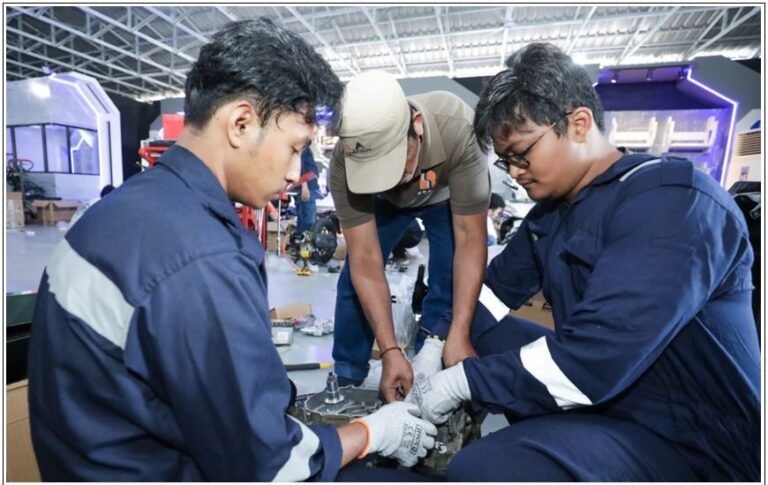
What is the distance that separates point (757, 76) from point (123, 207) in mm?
9500

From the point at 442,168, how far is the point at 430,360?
66cm

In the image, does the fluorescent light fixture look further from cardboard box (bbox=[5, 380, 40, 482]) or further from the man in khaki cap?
cardboard box (bbox=[5, 380, 40, 482])

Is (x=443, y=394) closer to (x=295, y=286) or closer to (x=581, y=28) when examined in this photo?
(x=295, y=286)

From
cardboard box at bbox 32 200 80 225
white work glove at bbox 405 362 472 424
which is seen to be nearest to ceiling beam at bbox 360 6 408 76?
white work glove at bbox 405 362 472 424

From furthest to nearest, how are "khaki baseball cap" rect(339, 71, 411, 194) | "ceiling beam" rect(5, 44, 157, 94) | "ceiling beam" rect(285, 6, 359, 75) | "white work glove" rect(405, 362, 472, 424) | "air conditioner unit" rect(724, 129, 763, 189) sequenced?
"ceiling beam" rect(5, 44, 157, 94) → "ceiling beam" rect(285, 6, 359, 75) → "air conditioner unit" rect(724, 129, 763, 189) → "khaki baseball cap" rect(339, 71, 411, 194) → "white work glove" rect(405, 362, 472, 424)

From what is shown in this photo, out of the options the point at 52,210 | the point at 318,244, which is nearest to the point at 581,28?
the point at 318,244

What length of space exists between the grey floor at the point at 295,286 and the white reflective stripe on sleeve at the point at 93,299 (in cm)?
137

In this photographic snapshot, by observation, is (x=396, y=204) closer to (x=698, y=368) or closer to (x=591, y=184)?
(x=591, y=184)

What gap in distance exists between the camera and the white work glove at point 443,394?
3.38 feet

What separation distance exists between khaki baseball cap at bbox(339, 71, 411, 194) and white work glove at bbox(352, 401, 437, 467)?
2.08ft

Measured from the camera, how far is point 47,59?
31.1 feet

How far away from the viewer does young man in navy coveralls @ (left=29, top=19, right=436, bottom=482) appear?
1.69 feet

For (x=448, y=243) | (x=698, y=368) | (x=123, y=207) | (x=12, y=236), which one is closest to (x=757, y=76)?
(x=448, y=243)

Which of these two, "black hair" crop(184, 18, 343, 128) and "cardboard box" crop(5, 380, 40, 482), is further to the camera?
"cardboard box" crop(5, 380, 40, 482)
